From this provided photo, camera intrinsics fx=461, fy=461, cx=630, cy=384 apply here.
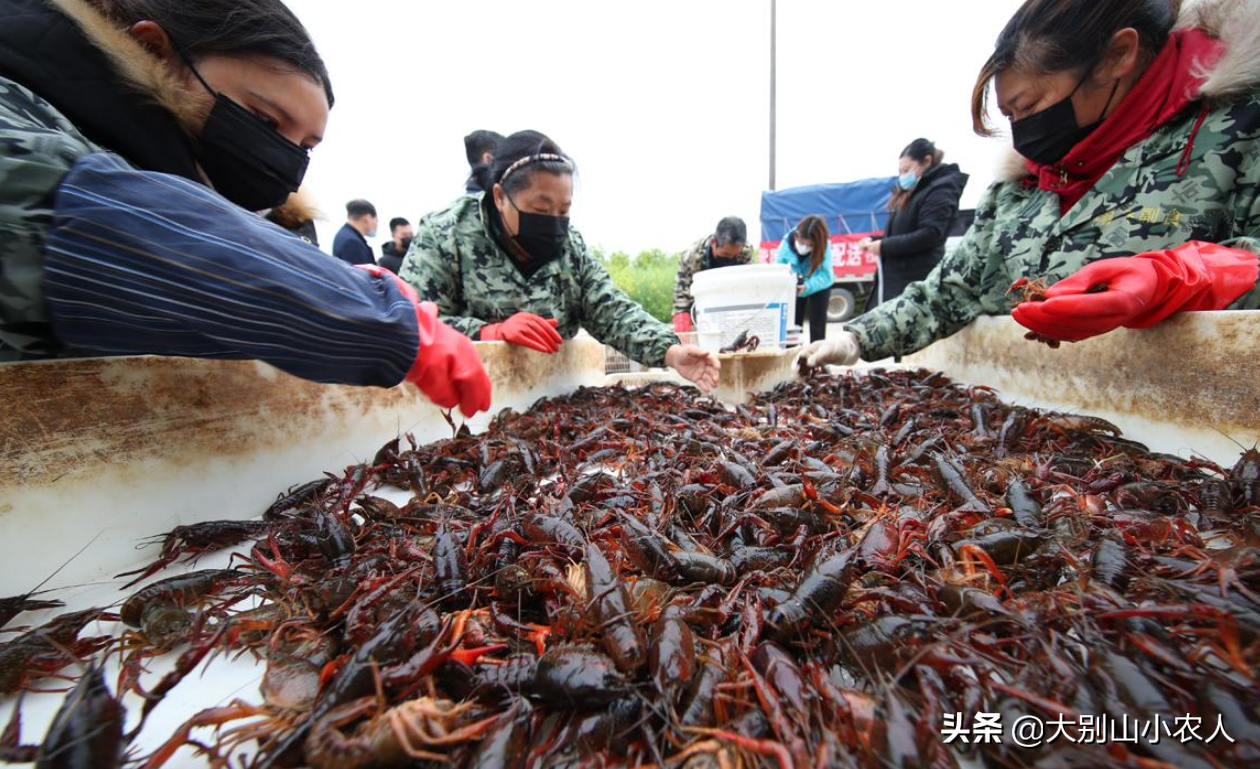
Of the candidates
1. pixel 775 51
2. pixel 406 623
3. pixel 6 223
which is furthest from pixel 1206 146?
pixel 775 51

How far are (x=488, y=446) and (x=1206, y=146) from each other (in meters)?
3.96

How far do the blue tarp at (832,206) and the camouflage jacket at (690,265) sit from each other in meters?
7.50

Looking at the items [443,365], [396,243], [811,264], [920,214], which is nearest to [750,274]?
[443,365]

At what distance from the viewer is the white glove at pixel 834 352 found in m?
4.30

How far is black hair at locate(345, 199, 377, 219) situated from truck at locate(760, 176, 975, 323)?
35.9 ft

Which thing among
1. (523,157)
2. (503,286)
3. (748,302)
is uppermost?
(523,157)

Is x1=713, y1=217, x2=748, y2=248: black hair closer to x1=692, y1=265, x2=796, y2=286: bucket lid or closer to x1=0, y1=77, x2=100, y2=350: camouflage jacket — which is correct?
x1=692, y1=265, x2=796, y2=286: bucket lid

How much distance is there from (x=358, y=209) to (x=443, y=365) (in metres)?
7.38

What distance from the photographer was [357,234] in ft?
24.9

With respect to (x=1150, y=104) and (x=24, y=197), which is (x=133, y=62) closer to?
(x=24, y=197)

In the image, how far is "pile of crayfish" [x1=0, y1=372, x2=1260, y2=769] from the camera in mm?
871

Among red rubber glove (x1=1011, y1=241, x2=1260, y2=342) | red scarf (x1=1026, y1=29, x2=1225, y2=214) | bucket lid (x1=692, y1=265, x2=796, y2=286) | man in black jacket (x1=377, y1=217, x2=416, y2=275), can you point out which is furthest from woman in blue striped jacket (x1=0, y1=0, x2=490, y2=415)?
man in black jacket (x1=377, y1=217, x2=416, y2=275)


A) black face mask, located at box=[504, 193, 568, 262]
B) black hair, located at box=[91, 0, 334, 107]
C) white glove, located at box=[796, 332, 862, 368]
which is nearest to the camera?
black hair, located at box=[91, 0, 334, 107]

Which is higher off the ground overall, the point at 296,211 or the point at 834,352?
the point at 296,211
